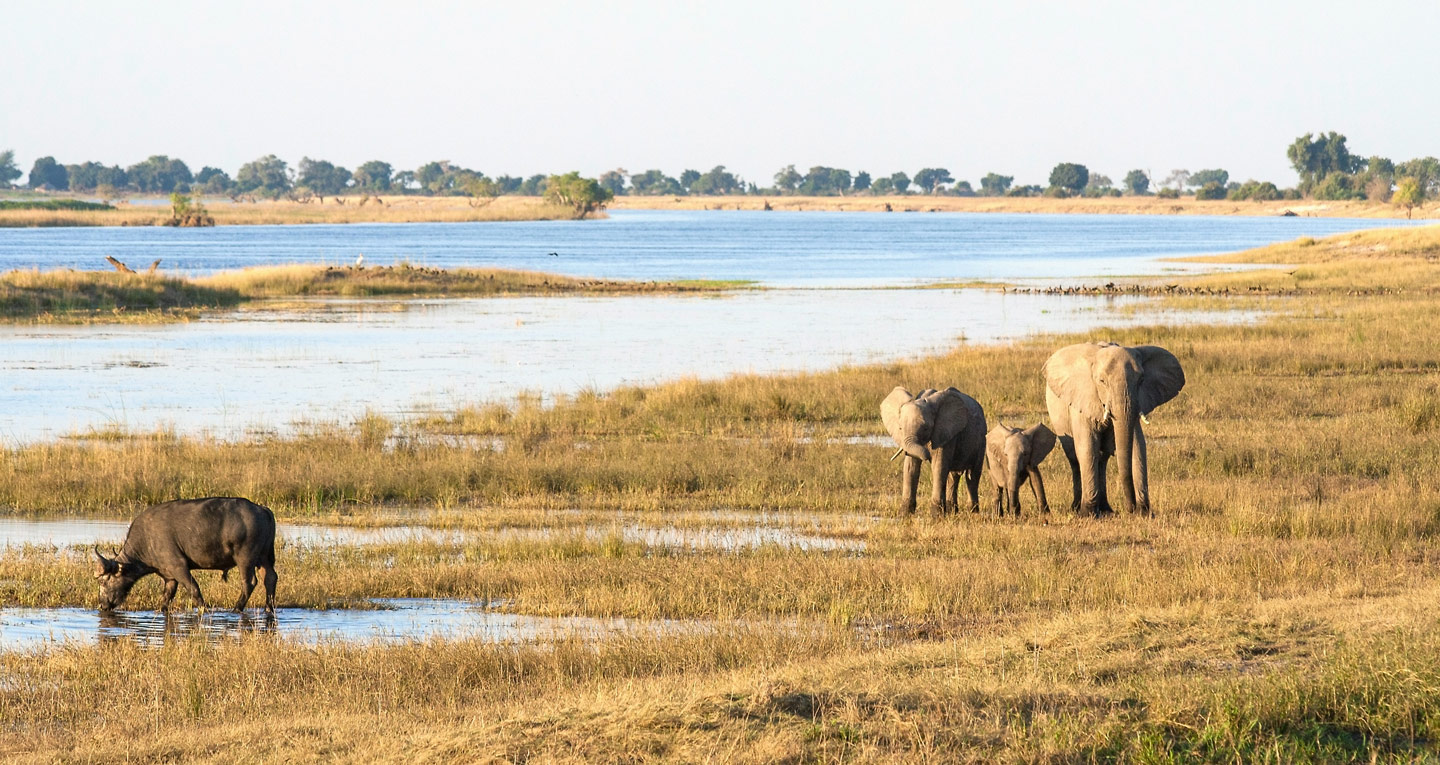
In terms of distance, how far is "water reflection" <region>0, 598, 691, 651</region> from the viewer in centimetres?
1123

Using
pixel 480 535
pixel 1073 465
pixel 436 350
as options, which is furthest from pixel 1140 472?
pixel 436 350

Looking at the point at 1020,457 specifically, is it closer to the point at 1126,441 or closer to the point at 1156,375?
the point at 1126,441

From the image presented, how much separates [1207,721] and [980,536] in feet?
23.1

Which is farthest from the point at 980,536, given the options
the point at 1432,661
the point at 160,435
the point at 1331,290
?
the point at 1331,290

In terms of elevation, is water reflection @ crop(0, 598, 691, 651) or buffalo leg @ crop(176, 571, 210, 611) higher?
buffalo leg @ crop(176, 571, 210, 611)

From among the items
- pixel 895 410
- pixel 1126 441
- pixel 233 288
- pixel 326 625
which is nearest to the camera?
pixel 326 625

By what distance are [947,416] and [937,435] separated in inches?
9.3

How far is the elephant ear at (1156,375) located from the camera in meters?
16.0

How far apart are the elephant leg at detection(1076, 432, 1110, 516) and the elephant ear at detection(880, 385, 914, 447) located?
1.85 meters

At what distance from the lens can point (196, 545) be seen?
12023mm

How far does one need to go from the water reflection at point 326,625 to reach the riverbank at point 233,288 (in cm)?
3817

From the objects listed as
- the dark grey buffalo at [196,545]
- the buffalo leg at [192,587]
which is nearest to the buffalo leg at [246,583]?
the dark grey buffalo at [196,545]

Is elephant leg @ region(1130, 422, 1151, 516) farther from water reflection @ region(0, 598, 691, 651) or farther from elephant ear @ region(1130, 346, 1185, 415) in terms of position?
water reflection @ region(0, 598, 691, 651)

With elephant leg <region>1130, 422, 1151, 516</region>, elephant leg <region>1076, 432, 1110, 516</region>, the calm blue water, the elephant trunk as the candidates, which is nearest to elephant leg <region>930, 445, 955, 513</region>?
elephant leg <region>1076, 432, 1110, 516</region>
